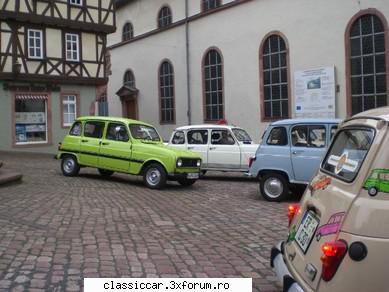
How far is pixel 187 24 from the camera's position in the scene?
30.2 meters

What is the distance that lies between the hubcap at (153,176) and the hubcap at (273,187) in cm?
296

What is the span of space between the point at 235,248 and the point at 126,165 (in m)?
7.35

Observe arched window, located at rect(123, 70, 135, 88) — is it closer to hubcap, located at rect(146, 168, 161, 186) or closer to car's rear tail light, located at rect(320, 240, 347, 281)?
hubcap, located at rect(146, 168, 161, 186)

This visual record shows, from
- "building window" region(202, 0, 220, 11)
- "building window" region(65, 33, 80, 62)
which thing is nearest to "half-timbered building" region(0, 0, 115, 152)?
"building window" region(65, 33, 80, 62)

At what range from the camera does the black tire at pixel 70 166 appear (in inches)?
590

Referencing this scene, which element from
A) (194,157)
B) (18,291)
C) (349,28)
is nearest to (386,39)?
(349,28)

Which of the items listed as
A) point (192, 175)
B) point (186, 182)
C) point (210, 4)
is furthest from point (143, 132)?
point (210, 4)

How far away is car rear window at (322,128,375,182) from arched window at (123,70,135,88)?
108 ft

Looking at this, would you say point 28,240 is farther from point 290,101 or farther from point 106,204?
point 290,101

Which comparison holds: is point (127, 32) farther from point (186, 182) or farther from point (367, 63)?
point (186, 182)

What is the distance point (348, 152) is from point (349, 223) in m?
0.80

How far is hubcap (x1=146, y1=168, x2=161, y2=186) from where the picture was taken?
42.0 feet

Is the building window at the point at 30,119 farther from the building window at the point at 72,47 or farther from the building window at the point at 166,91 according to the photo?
the building window at the point at 166,91

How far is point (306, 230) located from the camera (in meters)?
3.86
